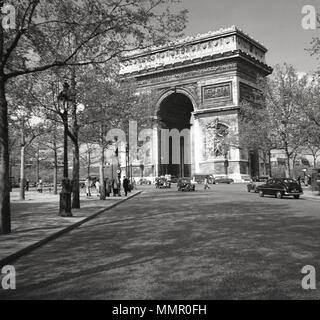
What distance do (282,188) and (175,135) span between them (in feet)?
129

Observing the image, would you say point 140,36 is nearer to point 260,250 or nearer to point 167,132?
point 260,250

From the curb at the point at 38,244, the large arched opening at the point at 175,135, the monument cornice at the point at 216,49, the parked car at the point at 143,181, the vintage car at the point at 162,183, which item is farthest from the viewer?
the parked car at the point at 143,181

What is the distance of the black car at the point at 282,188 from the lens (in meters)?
27.7

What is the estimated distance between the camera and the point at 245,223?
1308 centimetres

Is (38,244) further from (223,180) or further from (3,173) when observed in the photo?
(223,180)

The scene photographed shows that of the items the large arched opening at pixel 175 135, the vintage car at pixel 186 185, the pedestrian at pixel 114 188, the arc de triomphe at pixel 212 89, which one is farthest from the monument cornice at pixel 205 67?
the pedestrian at pixel 114 188

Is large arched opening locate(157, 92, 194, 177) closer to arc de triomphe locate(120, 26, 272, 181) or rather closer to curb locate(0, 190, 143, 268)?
arc de triomphe locate(120, 26, 272, 181)

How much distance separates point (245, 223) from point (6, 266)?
299 inches

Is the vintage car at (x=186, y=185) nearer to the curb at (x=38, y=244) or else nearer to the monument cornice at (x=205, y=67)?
the monument cornice at (x=205, y=67)

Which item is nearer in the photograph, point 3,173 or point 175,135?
point 3,173

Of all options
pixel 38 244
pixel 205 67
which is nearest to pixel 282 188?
pixel 38 244

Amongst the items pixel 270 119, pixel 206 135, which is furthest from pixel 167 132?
pixel 270 119

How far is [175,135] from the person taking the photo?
66625mm

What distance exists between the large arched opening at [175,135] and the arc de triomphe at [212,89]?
0.30m
